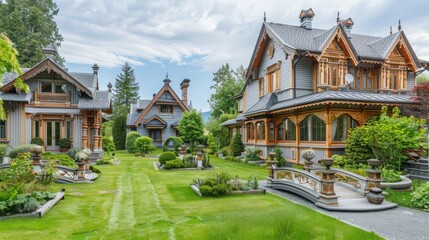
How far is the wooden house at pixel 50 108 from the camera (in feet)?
69.1

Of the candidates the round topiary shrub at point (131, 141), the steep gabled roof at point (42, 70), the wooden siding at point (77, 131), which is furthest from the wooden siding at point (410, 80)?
the round topiary shrub at point (131, 141)

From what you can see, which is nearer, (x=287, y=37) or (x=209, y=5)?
(x=209, y=5)

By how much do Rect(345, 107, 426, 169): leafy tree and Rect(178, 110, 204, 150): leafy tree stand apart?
57.3 ft

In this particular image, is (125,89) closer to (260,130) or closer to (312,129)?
(260,130)

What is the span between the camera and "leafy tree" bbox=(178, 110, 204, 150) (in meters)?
28.8

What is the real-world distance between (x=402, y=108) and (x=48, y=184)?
17846 millimetres

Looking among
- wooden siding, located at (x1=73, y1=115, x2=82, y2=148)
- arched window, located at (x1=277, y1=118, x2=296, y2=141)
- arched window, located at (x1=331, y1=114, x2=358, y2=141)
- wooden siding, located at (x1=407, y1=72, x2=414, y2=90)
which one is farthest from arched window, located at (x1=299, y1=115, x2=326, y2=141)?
wooden siding, located at (x1=73, y1=115, x2=82, y2=148)

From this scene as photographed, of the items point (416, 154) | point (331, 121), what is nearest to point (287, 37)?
point (331, 121)

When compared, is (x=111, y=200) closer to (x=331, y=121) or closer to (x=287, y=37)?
(x=331, y=121)

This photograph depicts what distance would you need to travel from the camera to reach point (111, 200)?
9836 millimetres

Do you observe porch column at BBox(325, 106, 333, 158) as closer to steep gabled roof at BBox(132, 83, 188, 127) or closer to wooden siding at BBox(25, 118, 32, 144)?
wooden siding at BBox(25, 118, 32, 144)

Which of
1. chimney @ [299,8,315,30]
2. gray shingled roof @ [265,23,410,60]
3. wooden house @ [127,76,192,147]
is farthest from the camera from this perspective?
wooden house @ [127,76,192,147]

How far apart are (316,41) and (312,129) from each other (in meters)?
7.44

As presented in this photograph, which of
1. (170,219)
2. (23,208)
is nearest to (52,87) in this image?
(23,208)
